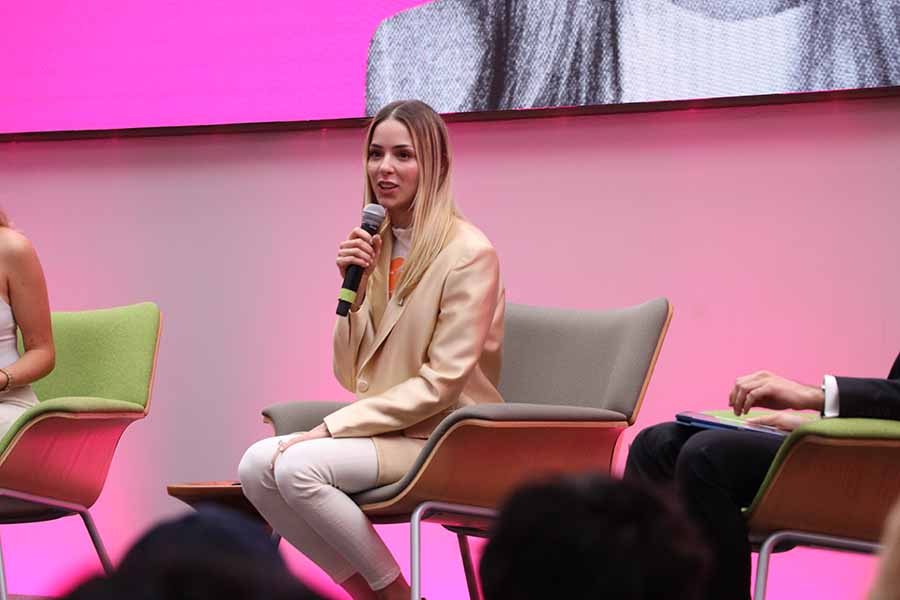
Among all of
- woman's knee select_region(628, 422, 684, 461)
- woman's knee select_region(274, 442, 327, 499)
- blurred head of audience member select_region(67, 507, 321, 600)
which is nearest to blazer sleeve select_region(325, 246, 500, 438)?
woman's knee select_region(274, 442, 327, 499)

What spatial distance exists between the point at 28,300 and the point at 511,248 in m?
1.43

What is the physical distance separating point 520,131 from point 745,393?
1664 mm

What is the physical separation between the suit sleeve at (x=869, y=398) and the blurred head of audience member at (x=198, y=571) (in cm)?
195

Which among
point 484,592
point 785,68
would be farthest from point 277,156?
point 484,592

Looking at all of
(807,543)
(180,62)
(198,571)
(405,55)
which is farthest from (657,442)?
(180,62)

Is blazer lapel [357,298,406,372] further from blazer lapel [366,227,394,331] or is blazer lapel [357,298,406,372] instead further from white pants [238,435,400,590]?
white pants [238,435,400,590]

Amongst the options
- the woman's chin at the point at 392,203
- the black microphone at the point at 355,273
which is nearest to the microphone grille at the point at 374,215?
the black microphone at the point at 355,273

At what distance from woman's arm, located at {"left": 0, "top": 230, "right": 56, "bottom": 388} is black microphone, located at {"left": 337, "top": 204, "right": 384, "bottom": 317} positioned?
101cm

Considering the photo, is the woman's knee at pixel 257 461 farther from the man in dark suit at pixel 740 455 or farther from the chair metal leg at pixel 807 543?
the chair metal leg at pixel 807 543

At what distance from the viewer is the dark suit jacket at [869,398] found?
2.24 meters

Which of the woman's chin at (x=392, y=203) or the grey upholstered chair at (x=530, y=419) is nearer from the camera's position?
the grey upholstered chair at (x=530, y=419)

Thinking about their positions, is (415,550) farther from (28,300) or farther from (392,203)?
(28,300)

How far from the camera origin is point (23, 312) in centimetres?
330

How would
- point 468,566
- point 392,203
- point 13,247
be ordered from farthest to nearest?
point 13,247 < point 468,566 < point 392,203
